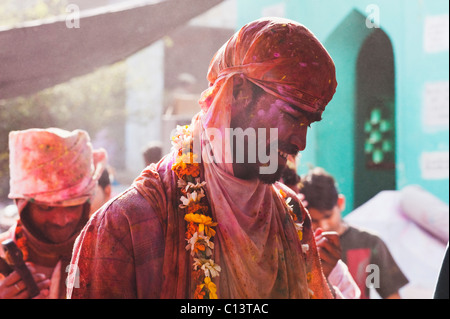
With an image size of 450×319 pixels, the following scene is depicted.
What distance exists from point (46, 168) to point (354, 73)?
2258 mm

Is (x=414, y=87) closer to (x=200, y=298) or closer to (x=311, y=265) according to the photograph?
(x=311, y=265)

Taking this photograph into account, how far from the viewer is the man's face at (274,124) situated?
76.2 inches

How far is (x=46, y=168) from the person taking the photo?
3.28 meters

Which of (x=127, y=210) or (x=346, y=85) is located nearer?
(x=127, y=210)

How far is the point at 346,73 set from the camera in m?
3.63

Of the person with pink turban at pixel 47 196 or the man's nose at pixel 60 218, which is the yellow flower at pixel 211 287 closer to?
the person with pink turban at pixel 47 196

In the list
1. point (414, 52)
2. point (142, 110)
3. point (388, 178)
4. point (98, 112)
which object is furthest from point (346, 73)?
point (142, 110)

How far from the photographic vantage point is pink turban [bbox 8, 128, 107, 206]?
326 centimetres

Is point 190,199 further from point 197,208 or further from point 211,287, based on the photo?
point 211,287

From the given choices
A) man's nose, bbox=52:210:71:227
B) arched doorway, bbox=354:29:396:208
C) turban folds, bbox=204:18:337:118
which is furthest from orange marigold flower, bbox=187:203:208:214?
arched doorway, bbox=354:29:396:208

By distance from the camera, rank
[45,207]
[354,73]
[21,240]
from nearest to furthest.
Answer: [21,240] → [45,207] → [354,73]

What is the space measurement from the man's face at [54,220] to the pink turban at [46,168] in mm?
55

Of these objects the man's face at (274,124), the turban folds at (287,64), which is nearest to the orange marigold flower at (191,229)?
the man's face at (274,124)

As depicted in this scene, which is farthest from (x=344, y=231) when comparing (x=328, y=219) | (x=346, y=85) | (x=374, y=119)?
(x=346, y=85)
